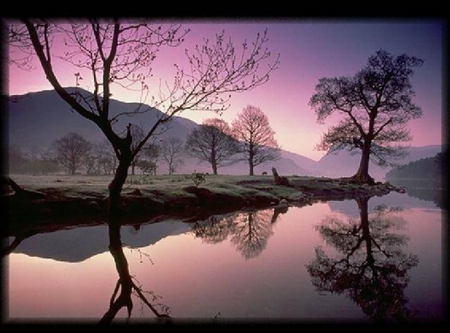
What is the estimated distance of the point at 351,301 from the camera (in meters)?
4.87

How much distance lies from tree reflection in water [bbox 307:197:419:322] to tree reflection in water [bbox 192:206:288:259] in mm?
2106

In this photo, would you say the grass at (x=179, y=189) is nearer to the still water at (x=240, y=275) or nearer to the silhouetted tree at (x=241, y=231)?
the silhouetted tree at (x=241, y=231)

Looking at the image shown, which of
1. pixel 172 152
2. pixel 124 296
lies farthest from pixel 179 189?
pixel 172 152

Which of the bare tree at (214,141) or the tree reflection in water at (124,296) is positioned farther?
the bare tree at (214,141)

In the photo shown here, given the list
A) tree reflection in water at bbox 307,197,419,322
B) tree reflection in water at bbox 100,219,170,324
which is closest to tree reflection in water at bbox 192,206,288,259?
tree reflection in water at bbox 307,197,419,322

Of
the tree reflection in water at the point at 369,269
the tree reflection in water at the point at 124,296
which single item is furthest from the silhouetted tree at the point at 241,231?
the tree reflection in water at the point at 124,296

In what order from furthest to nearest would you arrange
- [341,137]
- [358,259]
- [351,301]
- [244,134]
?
[244,134]
[341,137]
[358,259]
[351,301]

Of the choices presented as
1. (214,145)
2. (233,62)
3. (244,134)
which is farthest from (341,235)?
(214,145)

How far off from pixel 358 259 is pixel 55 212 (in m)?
14.1

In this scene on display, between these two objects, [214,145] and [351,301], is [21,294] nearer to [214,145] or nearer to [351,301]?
[351,301]

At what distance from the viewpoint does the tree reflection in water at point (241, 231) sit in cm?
Result: 940

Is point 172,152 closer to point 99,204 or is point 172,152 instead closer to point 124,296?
point 99,204

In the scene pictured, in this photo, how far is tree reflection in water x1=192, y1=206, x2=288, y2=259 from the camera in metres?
9.40

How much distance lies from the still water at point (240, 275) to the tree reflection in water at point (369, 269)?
0.07 ft
